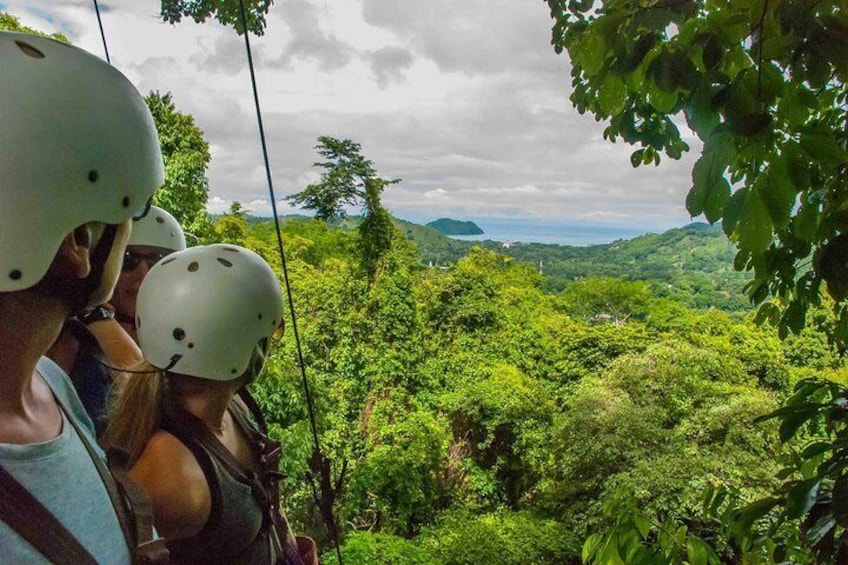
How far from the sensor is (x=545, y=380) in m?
9.68

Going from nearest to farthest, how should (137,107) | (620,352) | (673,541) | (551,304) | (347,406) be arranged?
(137,107) < (673,541) < (347,406) < (620,352) < (551,304)

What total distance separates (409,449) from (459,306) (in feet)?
10.9

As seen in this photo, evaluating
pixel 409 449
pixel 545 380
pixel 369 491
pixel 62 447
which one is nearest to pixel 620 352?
pixel 545 380

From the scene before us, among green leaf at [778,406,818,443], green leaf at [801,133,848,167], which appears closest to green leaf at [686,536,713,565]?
green leaf at [778,406,818,443]

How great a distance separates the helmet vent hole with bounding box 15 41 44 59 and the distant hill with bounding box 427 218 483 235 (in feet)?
104

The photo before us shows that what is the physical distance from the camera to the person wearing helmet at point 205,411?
0.59 m

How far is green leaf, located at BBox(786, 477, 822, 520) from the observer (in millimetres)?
585

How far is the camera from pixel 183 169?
15.8 feet

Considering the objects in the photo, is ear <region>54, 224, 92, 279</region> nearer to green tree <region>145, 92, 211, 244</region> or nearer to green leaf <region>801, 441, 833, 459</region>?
green leaf <region>801, 441, 833, 459</region>

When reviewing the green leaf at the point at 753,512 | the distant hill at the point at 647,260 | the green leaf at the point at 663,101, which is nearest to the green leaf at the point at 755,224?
the green leaf at the point at 663,101

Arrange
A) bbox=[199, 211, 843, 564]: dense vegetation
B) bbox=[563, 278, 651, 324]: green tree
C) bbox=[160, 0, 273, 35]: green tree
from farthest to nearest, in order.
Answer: bbox=[563, 278, 651, 324]: green tree, bbox=[199, 211, 843, 564]: dense vegetation, bbox=[160, 0, 273, 35]: green tree

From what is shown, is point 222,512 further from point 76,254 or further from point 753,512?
point 753,512

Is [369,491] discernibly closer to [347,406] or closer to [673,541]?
[347,406]

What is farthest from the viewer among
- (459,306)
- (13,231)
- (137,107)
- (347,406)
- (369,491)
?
(459,306)
